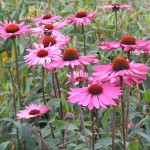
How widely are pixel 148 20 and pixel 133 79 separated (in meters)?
1.29

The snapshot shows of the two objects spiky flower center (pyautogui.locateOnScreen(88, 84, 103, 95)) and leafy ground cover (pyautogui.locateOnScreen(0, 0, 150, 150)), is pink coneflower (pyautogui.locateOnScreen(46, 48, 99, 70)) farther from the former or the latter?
spiky flower center (pyautogui.locateOnScreen(88, 84, 103, 95))

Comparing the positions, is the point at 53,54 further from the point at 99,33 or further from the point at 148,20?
the point at 148,20

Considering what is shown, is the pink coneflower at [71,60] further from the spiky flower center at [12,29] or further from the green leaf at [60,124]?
the spiky flower center at [12,29]

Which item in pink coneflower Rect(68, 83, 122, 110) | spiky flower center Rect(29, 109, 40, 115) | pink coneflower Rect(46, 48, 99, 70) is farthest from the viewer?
spiky flower center Rect(29, 109, 40, 115)

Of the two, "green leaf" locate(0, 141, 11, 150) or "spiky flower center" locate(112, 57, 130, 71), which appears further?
"green leaf" locate(0, 141, 11, 150)

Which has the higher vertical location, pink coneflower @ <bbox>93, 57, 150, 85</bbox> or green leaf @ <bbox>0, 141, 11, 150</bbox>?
pink coneflower @ <bbox>93, 57, 150, 85</bbox>

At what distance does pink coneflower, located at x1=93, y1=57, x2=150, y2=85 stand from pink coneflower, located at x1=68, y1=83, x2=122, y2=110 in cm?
3

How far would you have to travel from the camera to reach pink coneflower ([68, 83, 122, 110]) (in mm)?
997

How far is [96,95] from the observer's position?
3.43 ft

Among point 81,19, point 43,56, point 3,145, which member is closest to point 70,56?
point 43,56

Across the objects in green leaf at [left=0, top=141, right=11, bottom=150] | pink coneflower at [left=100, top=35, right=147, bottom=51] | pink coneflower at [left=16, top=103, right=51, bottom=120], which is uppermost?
pink coneflower at [left=100, top=35, right=147, bottom=51]

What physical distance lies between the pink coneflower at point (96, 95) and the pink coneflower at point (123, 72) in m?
0.03

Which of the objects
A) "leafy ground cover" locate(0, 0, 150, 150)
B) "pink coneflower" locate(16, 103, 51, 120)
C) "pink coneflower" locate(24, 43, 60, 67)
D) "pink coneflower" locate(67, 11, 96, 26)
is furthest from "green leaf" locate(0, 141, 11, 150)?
"pink coneflower" locate(67, 11, 96, 26)

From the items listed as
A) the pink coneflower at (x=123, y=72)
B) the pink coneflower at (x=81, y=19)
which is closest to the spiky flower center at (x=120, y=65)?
the pink coneflower at (x=123, y=72)
